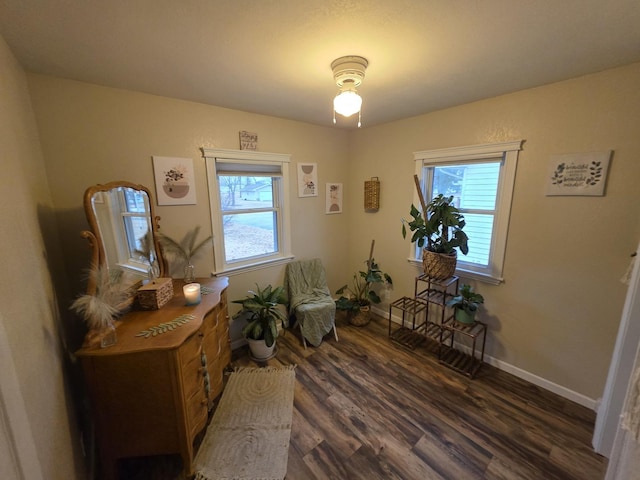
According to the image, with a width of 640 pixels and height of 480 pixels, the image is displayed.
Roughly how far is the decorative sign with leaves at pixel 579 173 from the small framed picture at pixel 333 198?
2008 millimetres

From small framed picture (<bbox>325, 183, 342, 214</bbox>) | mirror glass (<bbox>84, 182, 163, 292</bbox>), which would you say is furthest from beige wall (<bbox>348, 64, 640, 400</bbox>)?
mirror glass (<bbox>84, 182, 163, 292</bbox>)

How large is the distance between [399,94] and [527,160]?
111 centimetres

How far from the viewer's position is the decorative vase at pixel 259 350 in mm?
2350

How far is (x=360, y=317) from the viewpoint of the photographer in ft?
9.93

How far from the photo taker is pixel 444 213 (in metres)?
2.14

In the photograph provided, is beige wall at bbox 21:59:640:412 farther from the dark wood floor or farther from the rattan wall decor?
the rattan wall decor

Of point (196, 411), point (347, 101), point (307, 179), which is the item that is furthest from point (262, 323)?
point (347, 101)

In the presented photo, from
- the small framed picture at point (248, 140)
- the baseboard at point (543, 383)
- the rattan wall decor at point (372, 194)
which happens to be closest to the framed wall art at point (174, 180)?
the small framed picture at point (248, 140)

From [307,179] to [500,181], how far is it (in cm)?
185

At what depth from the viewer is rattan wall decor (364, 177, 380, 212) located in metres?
3.00

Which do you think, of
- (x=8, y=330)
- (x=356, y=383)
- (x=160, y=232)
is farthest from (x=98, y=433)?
(x=356, y=383)

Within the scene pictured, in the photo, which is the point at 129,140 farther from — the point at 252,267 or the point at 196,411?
the point at 196,411

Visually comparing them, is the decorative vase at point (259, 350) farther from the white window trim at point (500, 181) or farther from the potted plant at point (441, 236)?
the white window trim at point (500, 181)

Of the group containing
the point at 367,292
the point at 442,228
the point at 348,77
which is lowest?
the point at 367,292
